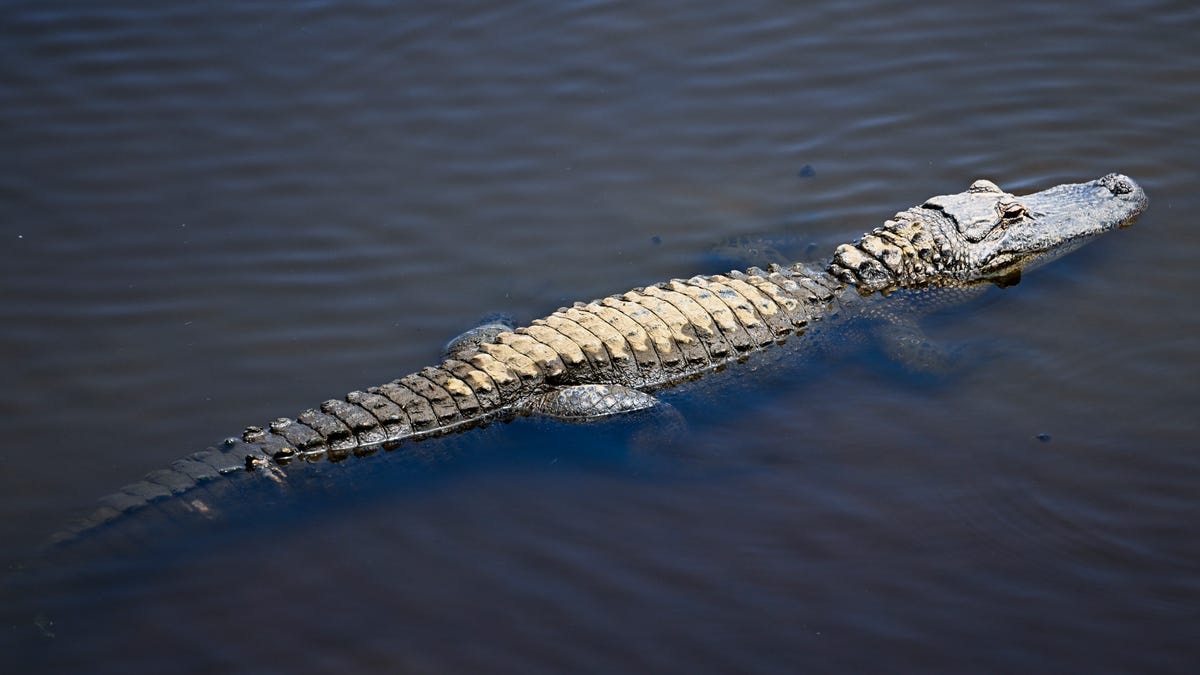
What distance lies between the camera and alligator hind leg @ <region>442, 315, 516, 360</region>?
5840mm

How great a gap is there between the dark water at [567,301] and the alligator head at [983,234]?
0.68ft

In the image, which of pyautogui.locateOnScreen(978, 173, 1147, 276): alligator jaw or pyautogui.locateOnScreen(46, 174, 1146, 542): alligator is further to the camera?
pyautogui.locateOnScreen(978, 173, 1147, 276): alligator jaw

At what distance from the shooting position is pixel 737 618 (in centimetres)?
462

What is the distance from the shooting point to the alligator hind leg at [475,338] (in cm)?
584

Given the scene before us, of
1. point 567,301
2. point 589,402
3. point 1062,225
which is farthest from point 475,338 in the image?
point 1062,225

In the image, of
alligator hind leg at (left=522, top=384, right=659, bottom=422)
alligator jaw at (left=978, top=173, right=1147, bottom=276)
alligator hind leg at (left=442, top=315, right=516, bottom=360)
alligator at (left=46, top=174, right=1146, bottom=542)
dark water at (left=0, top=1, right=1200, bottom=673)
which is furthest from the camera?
alligator jaw at (left=978, top=173, right=1147, bottom=276)

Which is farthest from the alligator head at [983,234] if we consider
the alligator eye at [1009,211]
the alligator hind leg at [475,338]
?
the alligator hind leg at [475,338]

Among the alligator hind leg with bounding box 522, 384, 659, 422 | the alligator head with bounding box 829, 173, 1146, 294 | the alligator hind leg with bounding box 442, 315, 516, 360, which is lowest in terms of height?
the alligator hind leg with bounding box 522, 384, 659, 422

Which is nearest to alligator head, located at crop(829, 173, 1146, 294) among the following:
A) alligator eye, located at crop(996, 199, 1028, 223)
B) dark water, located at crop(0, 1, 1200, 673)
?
alligator eye, located at crop(996, 199, 1028, 223)

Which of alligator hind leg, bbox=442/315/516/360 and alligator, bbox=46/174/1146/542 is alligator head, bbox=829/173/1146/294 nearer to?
alligator, bbox=46/174/1146/542

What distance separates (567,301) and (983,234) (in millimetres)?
2768

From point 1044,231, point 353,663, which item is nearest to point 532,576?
point 353,663

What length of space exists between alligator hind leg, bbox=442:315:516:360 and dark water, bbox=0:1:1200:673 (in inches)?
7.2

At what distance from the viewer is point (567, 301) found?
6406 mm
